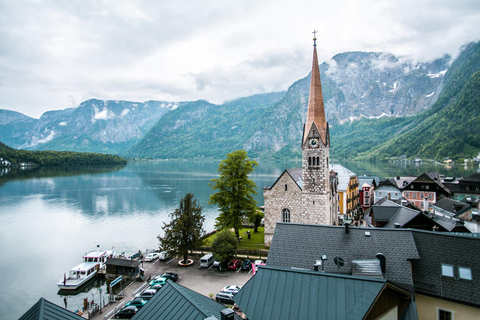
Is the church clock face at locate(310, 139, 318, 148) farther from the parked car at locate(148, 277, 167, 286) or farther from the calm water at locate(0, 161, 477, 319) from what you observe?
the calm water at locate(0, 161, 477, 319)

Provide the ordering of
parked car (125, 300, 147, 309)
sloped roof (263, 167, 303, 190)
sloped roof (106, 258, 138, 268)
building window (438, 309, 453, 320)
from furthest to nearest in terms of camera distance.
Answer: sloped roof (263, 167, 303, 190), sloped roof (106, 258, 138, 268), parked car (125, 300, 147, 309), building window (438, 309, 453, 320)

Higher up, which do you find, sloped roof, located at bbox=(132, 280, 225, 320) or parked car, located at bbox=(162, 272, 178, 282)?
sloped roof, located at bbox=(132, 280, 225, 320)

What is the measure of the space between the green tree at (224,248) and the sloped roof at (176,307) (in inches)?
710

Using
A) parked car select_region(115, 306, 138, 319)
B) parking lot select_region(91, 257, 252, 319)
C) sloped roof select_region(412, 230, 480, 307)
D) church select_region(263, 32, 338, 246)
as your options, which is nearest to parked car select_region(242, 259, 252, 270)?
parking lot select_region(91, 257, 252, 319)

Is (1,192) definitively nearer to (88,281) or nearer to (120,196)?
(120,196)

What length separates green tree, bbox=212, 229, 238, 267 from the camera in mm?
29281

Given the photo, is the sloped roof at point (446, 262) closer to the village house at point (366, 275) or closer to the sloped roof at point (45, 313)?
the village house at point (366, 275)

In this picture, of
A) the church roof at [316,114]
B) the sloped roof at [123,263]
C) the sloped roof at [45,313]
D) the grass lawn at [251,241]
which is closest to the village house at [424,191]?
the grass lawn at [251,241]

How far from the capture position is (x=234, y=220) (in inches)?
1495

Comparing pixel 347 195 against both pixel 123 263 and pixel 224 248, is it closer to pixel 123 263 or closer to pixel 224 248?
pixel 224 248

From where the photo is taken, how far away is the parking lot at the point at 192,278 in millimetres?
24078

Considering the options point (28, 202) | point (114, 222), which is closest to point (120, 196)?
point (28, 202)

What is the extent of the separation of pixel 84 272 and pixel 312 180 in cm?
2578

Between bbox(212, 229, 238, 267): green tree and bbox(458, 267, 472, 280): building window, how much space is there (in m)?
19.6
